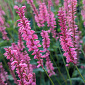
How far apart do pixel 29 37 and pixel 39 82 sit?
3.73 feet

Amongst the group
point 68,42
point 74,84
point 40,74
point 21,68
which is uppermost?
point 68,42

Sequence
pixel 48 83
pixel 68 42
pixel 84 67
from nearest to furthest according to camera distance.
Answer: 1. pixel 68 42
2. pixel 48 83
3. pixel 84 67

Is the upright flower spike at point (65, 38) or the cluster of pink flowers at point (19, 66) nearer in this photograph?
the cluster of pink flowers at point (19, 66)

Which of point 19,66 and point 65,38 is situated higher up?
point 65,38

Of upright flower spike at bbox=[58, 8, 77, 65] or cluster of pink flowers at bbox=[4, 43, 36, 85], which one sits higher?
upright flower spike at bbox=[58, 8, 77, 65]

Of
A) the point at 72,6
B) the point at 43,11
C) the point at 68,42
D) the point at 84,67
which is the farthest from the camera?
the point at 84,67

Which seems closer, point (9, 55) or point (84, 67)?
point (9, 55)

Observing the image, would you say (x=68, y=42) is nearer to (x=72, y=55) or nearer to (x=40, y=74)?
(x=72, y=55)

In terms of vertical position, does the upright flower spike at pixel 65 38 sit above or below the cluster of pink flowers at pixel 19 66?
above

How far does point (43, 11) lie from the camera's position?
1.54 m

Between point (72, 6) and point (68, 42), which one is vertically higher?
point (72, 6)

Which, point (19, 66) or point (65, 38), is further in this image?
point (65, 38)

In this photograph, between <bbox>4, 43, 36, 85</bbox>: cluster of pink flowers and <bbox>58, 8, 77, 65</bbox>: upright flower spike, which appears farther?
<bbox>58, 8, 77, 65</bbox>: upright flower spike

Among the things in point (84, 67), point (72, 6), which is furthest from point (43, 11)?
point (84, 67)
